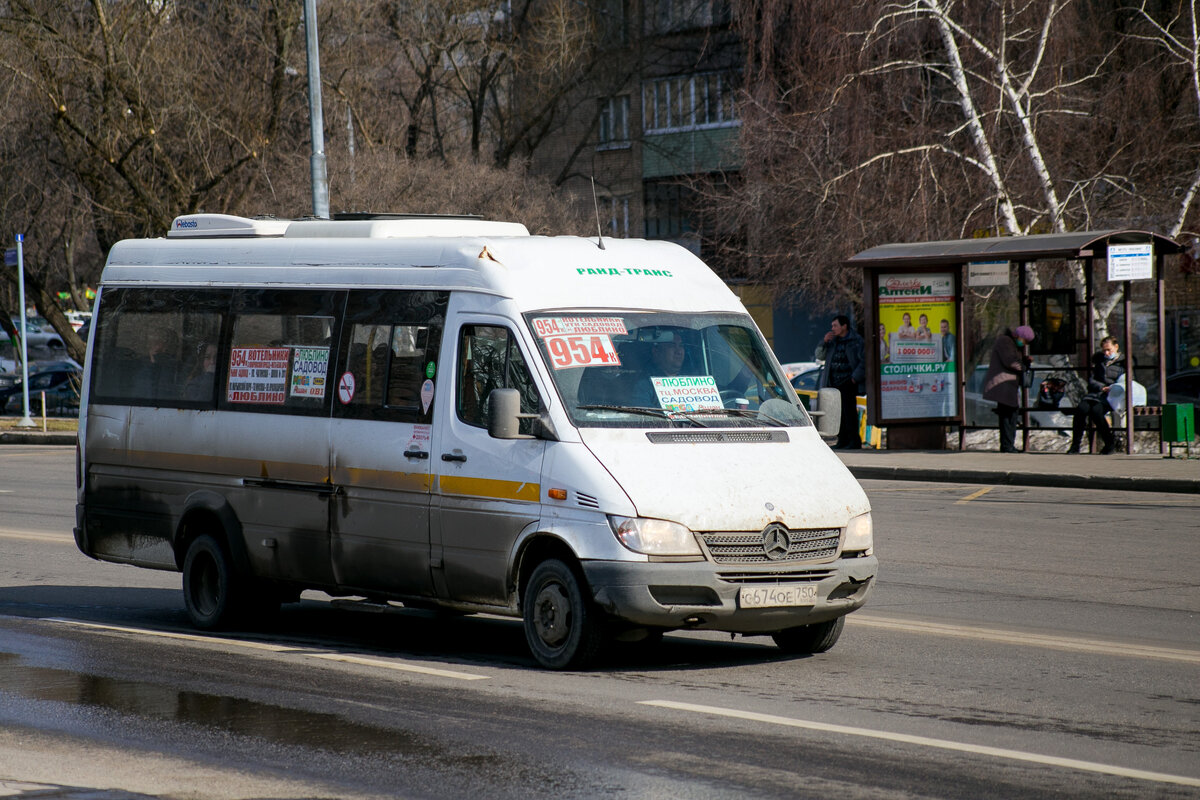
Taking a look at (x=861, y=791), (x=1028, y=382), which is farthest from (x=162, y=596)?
(x=1028, y=382)

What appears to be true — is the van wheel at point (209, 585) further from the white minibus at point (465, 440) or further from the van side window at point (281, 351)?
the van side window at point (281, 351)

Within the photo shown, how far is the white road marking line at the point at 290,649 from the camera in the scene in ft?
27.2

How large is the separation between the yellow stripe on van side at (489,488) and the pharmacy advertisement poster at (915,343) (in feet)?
51.4

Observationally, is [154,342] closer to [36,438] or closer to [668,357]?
[668,357]

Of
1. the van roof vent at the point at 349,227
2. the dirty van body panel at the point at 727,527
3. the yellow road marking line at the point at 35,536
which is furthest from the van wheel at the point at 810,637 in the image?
the yellow road marking line at the point at 35,536

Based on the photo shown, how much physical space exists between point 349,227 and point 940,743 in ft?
16.9

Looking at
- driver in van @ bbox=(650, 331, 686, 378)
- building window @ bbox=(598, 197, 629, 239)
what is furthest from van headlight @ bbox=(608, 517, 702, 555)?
building window @ bbox=(598, 197, 629, 239)

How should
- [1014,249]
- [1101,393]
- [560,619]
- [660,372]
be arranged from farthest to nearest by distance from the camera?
[1101,393] < [1014,249] < [660,372] < [560,619]

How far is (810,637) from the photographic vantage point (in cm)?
874

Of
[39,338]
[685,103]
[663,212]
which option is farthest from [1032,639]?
[39,338]

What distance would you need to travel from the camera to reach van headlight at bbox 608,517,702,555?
779 cm

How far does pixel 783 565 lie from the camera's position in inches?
315

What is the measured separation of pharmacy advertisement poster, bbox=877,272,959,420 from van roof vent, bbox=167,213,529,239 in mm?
13539

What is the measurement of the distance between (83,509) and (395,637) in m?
2.71
